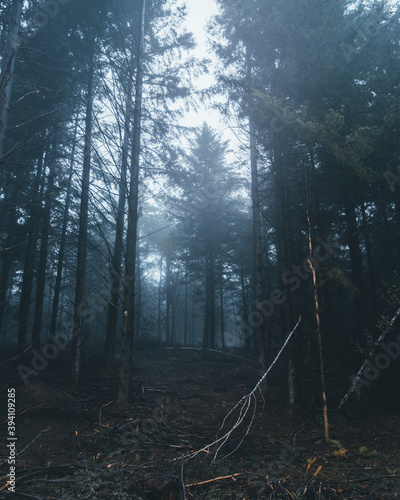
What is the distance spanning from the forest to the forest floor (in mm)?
40

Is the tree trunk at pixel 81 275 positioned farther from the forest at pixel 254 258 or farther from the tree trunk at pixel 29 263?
the tree trunk at pixel 29 263

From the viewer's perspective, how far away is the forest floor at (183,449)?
404cm

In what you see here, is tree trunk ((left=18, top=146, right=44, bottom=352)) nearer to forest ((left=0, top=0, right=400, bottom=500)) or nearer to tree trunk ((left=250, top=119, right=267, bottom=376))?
forest ((left=0, top=0, right=400, bottom=500))

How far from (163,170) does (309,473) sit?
1001 cm

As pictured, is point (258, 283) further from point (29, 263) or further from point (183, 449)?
point (29, 263)

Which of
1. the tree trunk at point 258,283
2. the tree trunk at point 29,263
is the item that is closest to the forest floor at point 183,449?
the tree trunk at point 258,283

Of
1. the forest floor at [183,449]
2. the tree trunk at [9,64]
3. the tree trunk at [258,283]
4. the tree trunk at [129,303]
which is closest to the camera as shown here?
the forest floor at [183,449]

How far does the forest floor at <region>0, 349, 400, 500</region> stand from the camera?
404 centimetres

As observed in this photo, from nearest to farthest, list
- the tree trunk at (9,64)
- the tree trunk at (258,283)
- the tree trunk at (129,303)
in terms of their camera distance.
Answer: the tree trunk at (9,64)
the tree trunk at (129,303)
the tree trunk at (258,283)

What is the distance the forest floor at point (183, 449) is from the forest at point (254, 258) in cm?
4

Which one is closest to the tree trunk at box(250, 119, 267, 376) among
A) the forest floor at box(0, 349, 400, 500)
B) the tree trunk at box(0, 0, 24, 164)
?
the forest floor at box(0, 349, 400, 500)

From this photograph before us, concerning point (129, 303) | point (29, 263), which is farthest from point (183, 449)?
point (29, 263)

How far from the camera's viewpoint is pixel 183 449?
5523 millimetres

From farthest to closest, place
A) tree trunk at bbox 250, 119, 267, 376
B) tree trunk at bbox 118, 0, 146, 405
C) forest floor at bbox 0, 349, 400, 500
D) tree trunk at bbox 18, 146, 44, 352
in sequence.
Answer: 1. tree trunk at bbox 18, 146, 44, 352
2. tree trunk at bbox 250, 119, 267, 376
3. tree trunk at bbox 118, 0, 146, 405
4. forest floor at bbox 0, 349, 400, 500
